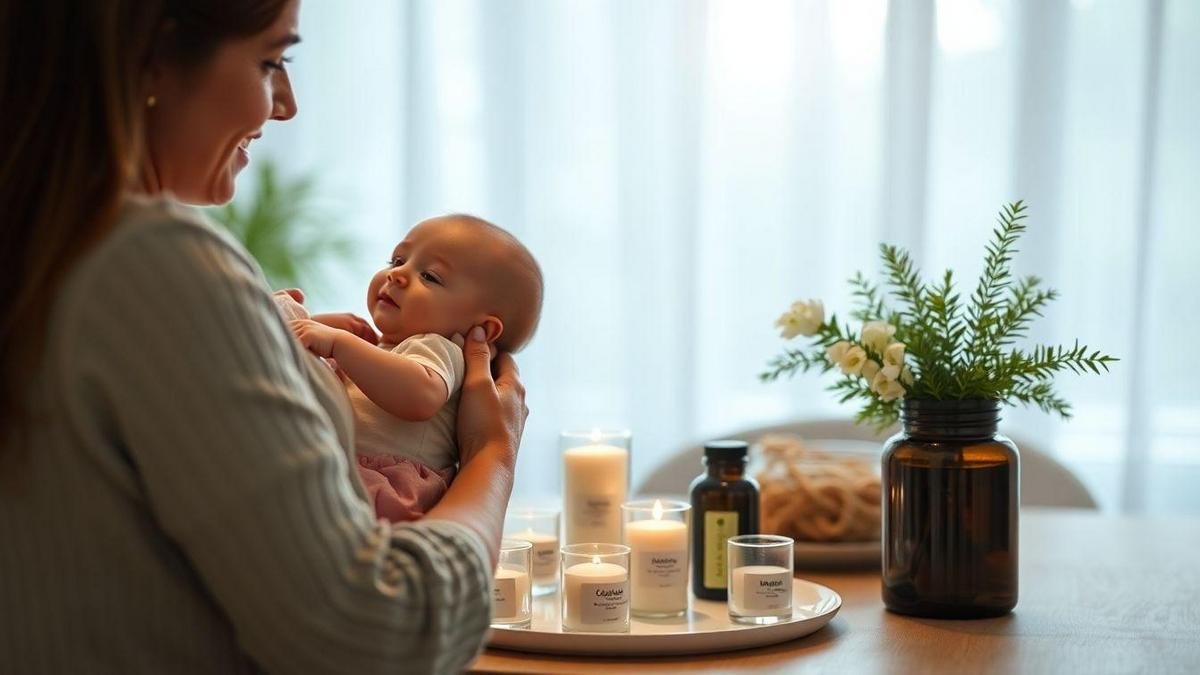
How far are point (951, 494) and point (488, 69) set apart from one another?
Result: 8.19 feet

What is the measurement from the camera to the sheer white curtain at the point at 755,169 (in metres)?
3.29

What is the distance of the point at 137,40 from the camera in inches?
39.2

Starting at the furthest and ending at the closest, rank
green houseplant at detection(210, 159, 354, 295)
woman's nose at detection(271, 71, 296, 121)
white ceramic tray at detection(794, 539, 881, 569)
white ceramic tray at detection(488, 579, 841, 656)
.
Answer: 1. green houseplant at detection(210, 159, 354, 295)
2. white ceramic tray at detection(794, 539, 881, 569)
3. white ceramic tray at detection(488, 579, 841, 656)
4. woman's nose at detection(271, 71, 296, 121)

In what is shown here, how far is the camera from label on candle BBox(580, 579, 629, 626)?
137cm

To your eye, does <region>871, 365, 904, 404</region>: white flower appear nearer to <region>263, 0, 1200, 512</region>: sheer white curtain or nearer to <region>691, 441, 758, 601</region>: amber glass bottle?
<region>691, 441, 758, 601</region>: amber glass bottle

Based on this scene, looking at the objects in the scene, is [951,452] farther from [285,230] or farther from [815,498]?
[285,230]

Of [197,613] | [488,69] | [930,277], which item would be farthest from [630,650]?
[488,69]

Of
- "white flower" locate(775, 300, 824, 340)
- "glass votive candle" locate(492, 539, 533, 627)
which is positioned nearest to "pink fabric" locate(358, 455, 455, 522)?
"glass votive candle" locate(492, 539, 533, 627)

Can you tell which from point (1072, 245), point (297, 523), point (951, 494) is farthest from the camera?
point (1072, 245)

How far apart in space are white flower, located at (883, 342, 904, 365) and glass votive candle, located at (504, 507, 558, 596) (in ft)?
1.55

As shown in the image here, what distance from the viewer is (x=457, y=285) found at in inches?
62.4

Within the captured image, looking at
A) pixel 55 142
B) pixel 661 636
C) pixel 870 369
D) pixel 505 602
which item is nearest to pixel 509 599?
pixel 505 602

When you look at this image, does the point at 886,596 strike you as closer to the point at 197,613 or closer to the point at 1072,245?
the point at 197,613

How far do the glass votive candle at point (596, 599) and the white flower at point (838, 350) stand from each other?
356mm
